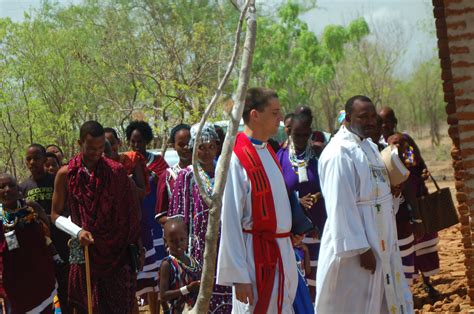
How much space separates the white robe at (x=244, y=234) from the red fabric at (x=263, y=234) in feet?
0.09

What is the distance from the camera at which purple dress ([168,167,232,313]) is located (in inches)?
263

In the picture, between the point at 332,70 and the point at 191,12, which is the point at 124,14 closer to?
the point at 191,12

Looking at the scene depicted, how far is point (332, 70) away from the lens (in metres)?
45.5

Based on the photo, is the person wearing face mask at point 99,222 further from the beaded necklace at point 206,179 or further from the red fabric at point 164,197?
the beaded necklace at point 206,179

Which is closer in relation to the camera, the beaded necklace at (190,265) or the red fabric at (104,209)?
the beaded necklace at (190,265)

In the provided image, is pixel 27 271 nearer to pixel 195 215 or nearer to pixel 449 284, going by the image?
pixel 195 215

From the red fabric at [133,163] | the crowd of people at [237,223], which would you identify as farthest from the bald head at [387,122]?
the red fabric at [133,163]

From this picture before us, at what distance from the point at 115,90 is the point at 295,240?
2206cm

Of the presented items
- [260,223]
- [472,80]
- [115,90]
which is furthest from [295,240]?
[115,90]

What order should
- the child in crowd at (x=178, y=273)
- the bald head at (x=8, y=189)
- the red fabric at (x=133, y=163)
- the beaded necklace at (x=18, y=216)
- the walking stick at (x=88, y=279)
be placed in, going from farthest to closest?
1. the red fabric at (x=133, y=163)
2. the beaded necklace at (x=18, y=216)
3. the bald head at (x=8, y=189)
4. the walking stick at (x=88, y=279)
5. the child in crowd at (x=178, y=273)

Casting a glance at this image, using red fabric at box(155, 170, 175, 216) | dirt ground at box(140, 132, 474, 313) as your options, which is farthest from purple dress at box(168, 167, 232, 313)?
dirt ground at box(140, 132, 474, 313)

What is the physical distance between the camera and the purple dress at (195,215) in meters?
6.69

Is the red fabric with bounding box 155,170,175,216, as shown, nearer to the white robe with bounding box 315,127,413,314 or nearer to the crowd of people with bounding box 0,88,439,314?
the crowd of people with bounding box 0,88,439,314

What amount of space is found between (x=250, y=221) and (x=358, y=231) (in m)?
0.79
